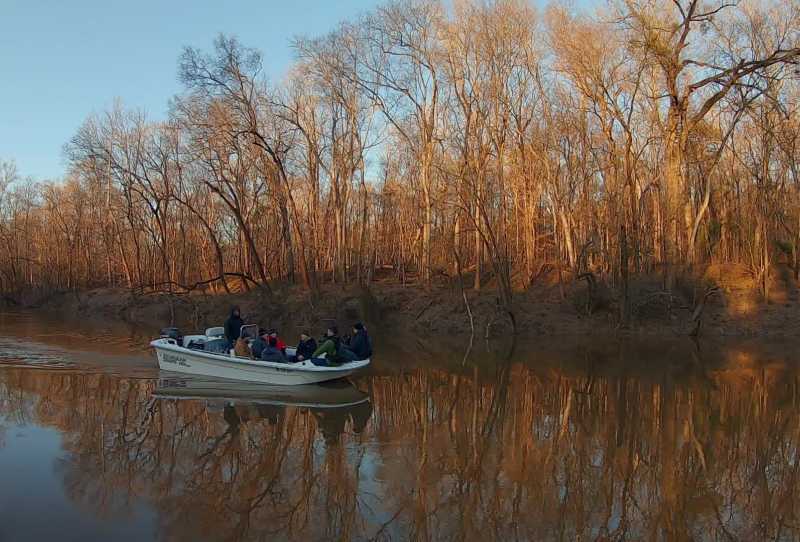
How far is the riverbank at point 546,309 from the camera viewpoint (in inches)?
965

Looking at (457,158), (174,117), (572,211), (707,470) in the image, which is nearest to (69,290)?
(174,117)

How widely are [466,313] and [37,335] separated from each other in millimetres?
17760

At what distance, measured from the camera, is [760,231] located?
25406mm

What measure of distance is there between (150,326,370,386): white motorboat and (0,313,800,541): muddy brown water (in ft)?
1.45

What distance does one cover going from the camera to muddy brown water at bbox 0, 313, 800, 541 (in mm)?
6219

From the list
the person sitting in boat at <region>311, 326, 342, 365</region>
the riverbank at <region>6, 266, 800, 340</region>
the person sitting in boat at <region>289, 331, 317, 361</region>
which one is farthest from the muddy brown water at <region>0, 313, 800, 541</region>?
the riverbank at <region>6, 266, 800, 340</region>

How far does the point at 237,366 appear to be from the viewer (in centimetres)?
1398

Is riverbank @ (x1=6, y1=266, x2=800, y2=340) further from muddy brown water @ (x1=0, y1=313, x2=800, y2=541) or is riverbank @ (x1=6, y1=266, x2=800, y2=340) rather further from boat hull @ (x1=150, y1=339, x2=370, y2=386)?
boat hull @ (x1=150, y1=339, x2=370, y2=386)

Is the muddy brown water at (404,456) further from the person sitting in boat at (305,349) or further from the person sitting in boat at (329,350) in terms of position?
the person sitting in boat at (305,349)

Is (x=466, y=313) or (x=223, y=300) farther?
(x=223, y=300)

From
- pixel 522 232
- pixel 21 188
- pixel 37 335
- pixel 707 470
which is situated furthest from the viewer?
pixel 21 188

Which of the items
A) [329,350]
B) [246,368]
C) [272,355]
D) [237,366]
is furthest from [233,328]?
[329,350]

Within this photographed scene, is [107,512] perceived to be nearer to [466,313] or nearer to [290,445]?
[290,445]

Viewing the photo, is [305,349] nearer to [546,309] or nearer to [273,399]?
[273,399]
